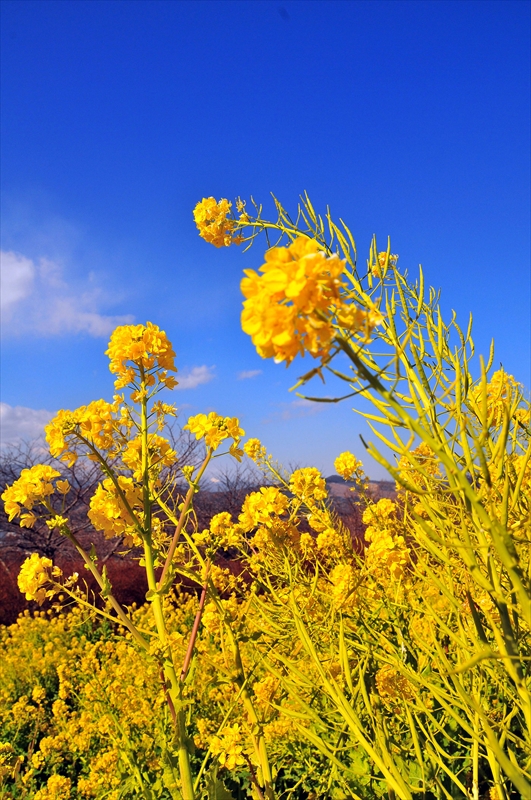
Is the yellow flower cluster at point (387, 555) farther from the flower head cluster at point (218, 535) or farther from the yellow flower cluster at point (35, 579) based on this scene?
the yellow flower cluster at point (35, 579)

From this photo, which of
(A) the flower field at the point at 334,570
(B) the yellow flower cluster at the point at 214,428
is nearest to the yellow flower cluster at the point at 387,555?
(A) the flower field at the point at 334,570

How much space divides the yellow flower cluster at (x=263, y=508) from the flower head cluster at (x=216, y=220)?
116cm

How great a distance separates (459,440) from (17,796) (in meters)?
4.04

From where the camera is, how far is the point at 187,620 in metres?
6.02

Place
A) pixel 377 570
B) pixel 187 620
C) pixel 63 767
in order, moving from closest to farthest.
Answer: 1. pixel 377 570
2. pixel 63 767
3. pixel 187 620

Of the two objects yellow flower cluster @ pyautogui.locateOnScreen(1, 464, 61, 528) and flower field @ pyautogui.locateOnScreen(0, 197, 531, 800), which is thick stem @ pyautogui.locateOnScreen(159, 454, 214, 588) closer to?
flower field @ pyautogui.locateOnScreen(0, 197, 531, 800)

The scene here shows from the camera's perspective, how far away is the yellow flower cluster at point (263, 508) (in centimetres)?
234

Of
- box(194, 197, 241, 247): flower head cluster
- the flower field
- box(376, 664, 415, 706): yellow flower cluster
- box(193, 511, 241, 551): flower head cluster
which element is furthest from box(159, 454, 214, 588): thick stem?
box(376, 664, 415, 706): yellow flower cluster


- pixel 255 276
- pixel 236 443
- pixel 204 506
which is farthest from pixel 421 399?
pixel 204 506

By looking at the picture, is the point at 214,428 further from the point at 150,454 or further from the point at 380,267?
the point at 380,267

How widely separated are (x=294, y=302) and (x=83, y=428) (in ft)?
3.73

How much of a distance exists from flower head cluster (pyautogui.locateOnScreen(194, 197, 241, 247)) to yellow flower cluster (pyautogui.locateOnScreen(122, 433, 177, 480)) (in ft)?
3.30

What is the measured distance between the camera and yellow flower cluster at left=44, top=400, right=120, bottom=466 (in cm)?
160

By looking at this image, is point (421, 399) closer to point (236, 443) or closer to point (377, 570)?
point (236, 443)
